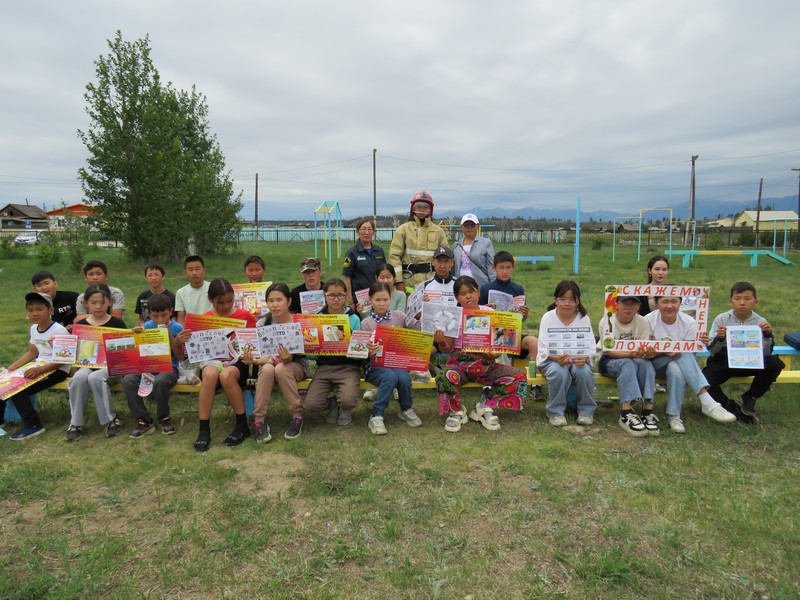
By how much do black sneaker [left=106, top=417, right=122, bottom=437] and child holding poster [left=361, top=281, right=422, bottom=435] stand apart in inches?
92.3

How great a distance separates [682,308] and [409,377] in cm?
275

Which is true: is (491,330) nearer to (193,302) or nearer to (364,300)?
(364,300)

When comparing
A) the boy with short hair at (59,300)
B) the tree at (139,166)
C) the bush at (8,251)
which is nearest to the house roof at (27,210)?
the bush at (8,251)

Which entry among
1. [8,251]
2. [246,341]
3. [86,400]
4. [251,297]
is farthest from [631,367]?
[8,251]

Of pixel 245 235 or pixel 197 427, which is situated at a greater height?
pixel 245 235

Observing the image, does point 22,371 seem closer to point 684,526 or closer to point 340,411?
point 340,411

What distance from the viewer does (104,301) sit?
5.11 m

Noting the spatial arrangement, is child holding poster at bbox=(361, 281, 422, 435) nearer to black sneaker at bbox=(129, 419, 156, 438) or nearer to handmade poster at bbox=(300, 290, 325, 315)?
handmade poster at bbox=(300, 290, 325, 315)

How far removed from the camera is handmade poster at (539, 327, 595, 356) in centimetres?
474

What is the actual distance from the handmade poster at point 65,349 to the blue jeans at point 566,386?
4.50m

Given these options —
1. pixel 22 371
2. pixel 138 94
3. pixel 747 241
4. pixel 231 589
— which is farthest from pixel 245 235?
pixel 231 589

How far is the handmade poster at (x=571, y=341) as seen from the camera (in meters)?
4.74

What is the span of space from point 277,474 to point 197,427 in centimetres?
142

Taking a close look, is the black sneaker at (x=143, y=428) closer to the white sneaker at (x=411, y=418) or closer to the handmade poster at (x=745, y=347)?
the white sneaker at (x=411, y=418)
